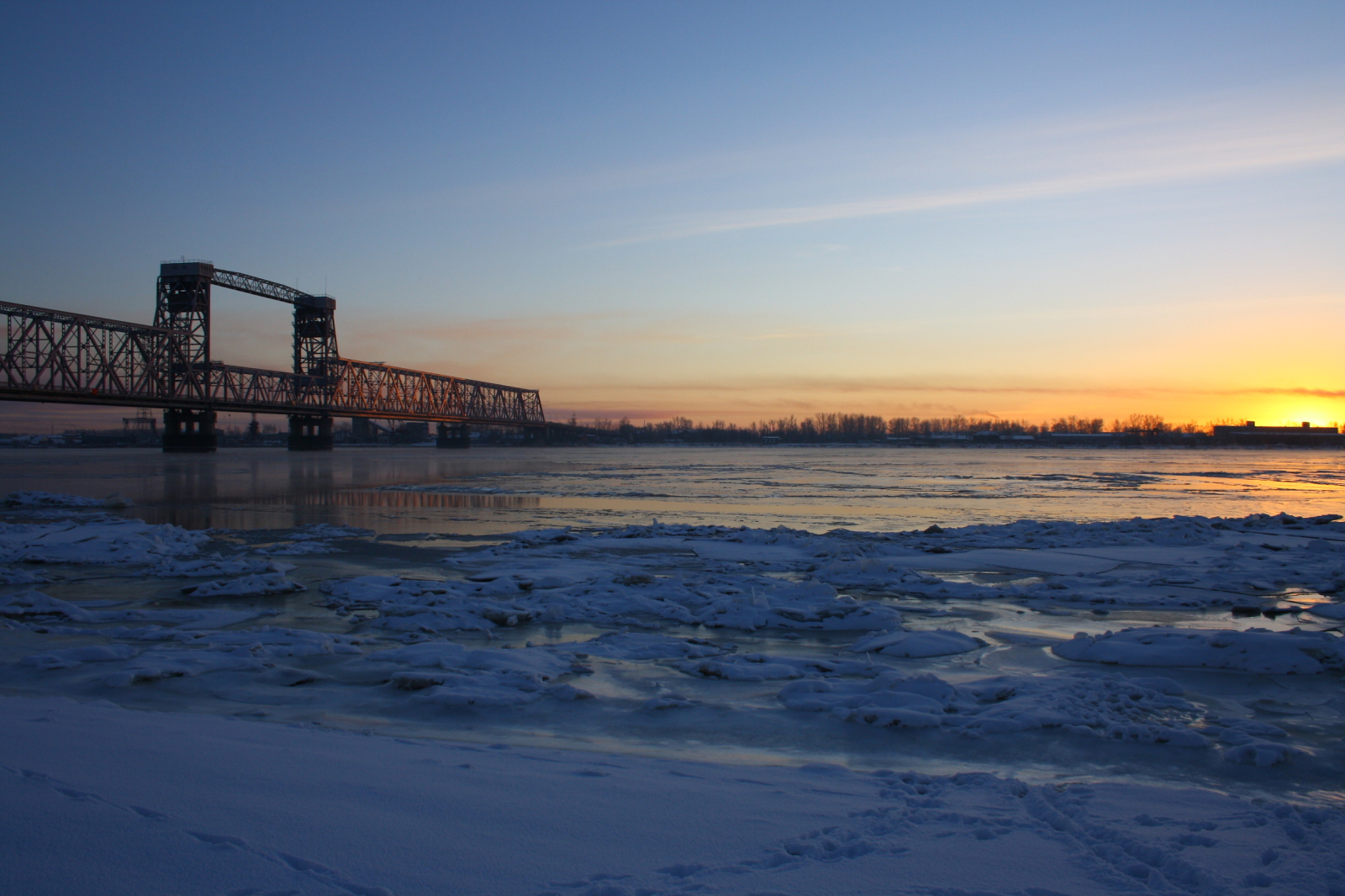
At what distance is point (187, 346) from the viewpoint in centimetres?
6347

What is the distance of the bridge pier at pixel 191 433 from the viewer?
208 feet

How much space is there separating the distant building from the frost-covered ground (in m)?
177

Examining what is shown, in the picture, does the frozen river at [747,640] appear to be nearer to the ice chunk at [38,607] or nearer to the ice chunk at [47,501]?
the ice chunk at [38,607]

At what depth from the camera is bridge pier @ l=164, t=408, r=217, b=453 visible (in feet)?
208

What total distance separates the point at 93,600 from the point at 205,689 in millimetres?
4656

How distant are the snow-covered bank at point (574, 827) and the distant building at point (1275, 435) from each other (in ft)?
593

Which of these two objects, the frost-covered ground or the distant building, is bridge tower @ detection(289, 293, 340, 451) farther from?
the distant building

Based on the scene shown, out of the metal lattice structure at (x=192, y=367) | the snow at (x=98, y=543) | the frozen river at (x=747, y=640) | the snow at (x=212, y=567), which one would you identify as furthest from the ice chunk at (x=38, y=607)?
the metal lattice structure at (x=192, y=367)

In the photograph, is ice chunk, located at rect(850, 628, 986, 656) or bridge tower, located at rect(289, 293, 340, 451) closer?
ice chunk, located at rect(850, 628, 986, 656)

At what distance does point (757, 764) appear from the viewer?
446 cm

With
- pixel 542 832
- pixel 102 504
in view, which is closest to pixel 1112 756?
pixel 542 832

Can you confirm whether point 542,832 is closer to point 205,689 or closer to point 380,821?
point 380,821

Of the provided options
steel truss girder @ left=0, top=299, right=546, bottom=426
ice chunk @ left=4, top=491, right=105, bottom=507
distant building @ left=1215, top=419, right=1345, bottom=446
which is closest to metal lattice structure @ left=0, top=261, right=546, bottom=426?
steel truss girder @ left=0, top=299, right=546, bottom=426

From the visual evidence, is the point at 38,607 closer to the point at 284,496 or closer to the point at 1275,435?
the point at 284,496
